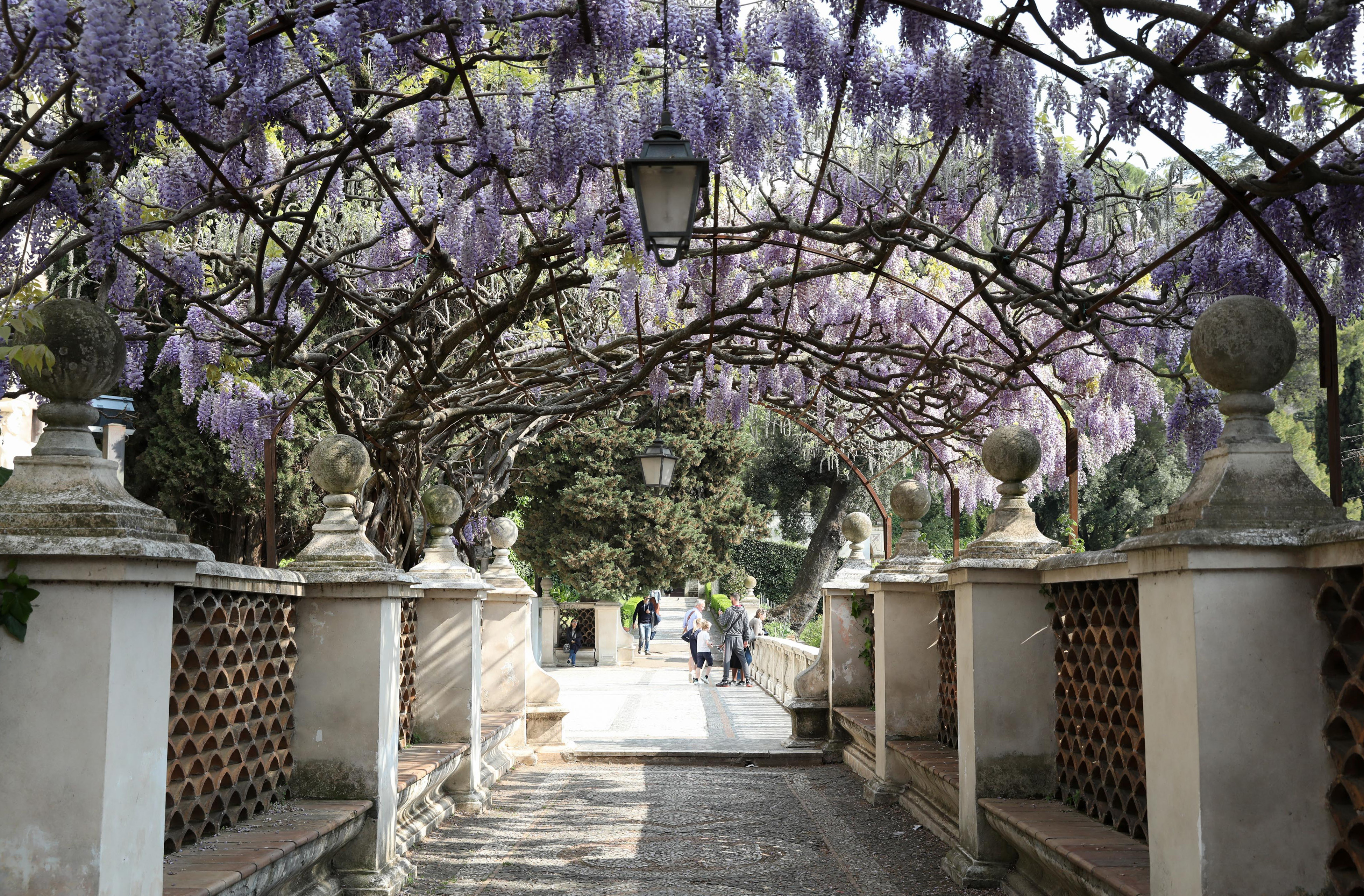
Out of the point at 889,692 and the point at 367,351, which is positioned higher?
the point at 367,351

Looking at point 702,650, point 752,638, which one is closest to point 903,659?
point 702,650

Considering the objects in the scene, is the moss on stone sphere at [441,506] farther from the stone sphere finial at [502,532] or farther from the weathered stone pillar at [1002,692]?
the weathered stone pillar at [1002,692]

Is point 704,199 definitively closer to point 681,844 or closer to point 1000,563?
point 1000,563

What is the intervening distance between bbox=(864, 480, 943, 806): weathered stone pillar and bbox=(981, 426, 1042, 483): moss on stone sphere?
61.8 inches

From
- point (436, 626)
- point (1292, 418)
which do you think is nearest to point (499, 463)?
point (436, 626)

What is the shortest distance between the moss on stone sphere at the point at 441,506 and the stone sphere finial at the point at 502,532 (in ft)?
7.21

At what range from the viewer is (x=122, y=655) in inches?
117

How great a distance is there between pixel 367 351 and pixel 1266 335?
33.6ft

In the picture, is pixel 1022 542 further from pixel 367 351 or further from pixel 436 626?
pixel 367 351

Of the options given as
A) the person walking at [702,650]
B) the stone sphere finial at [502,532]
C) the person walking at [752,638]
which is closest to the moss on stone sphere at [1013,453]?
the stone sphere finial at [502,532]

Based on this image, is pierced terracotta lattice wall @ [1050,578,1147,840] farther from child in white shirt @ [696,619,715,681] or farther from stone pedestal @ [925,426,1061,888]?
child in white shirt @ [696,619,715,681]

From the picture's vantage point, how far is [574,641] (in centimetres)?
2412

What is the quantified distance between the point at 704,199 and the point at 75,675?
3345mm

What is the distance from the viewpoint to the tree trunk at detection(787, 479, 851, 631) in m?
25.0
